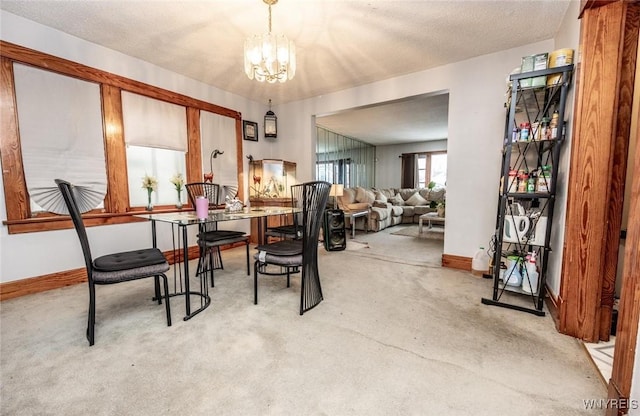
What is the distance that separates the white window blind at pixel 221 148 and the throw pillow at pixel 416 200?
4.87 meters

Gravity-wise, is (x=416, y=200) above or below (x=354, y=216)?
above

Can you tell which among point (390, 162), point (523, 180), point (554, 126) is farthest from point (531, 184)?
point (390, 162)

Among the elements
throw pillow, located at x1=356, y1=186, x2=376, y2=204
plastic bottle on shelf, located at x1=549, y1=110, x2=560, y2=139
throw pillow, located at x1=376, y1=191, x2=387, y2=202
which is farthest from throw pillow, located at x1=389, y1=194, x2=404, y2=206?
plastic bottle on shelf, located at x1=549, y1=110, x2=560, y2=139

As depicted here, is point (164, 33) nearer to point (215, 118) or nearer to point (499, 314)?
point (215, 118)

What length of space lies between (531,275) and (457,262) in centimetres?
102

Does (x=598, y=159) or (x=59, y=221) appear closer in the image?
(x=598, y=159)

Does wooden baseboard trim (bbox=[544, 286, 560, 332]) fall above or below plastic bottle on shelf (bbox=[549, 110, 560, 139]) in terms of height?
below

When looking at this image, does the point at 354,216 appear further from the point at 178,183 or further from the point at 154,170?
the point at 154,170

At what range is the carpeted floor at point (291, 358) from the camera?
116 centimetres

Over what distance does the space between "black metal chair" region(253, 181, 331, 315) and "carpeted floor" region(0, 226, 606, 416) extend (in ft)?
0.55

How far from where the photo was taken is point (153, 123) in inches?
123

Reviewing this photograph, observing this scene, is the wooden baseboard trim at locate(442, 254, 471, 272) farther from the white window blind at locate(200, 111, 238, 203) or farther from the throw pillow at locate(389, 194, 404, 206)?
the throw pillow at locate(389, 194, 404, 206)

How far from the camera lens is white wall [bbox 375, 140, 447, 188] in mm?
8430

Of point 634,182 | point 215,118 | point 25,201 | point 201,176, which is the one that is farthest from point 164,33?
point 634,182
